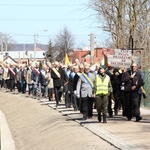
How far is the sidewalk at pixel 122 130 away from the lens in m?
14.6

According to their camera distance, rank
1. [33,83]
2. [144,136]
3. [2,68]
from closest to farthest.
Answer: [144,136], [33,83], [2,68]

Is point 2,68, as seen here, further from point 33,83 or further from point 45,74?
point 45,74

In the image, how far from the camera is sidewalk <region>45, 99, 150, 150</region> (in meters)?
14.6

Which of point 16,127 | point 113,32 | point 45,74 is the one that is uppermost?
point 113,32

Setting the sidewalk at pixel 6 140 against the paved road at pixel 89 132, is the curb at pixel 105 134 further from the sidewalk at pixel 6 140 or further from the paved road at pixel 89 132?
the sidewalk at pixel 6 140

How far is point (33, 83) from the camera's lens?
3509cm

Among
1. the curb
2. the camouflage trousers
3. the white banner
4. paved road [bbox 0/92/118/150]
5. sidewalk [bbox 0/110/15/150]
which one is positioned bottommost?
sidewalk [bbox 0/110/15/150]

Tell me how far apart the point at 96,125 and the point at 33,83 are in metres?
16.5

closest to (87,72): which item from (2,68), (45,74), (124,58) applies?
(124,58)

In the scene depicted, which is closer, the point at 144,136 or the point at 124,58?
→ the point at 144,136

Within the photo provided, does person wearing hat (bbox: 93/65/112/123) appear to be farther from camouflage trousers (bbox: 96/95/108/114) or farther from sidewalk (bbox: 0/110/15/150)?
sidewalk (bbox: 0/110/15/150)

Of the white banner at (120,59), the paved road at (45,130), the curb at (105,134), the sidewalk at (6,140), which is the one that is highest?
the white banner at (120,59)

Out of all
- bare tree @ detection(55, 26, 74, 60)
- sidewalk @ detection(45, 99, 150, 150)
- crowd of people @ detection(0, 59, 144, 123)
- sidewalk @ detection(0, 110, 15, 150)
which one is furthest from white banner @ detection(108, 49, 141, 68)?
bare tree @ detection(55, 26, 74, 60)

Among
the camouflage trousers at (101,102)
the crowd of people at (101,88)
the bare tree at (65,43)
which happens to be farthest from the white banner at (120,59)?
the bare tree at (65,43)
